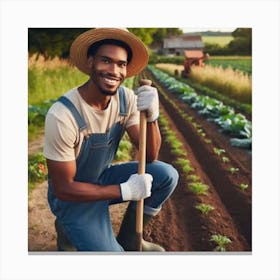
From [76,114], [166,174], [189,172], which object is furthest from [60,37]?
[189,172]

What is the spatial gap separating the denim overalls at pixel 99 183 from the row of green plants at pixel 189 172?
18cm

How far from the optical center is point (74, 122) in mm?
4289

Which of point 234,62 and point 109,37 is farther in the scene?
point 234,62

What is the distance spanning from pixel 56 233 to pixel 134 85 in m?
1.58

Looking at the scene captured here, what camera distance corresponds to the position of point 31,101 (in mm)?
4715

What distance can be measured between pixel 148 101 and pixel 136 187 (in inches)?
30.3

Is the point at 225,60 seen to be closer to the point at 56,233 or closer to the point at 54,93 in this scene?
the point at 54,93

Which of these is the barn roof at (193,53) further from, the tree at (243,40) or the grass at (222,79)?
the tree at (243,40)

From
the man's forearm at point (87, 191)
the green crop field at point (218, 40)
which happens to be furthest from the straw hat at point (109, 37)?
the man's forearm at point (87, 191)

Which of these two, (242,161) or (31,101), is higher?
(31,101)

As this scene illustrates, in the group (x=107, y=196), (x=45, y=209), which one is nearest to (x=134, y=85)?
(x=107, y=196)

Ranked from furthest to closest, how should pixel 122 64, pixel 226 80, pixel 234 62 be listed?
pixel 226 80
pixel 234 62
pixel 122 64

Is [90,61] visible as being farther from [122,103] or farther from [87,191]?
[87,191]

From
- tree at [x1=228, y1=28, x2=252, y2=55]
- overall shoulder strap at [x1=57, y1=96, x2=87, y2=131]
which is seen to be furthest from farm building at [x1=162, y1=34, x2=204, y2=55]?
overall shoulder strap at [x1=57, y1=96, x2=87, y2=131]
